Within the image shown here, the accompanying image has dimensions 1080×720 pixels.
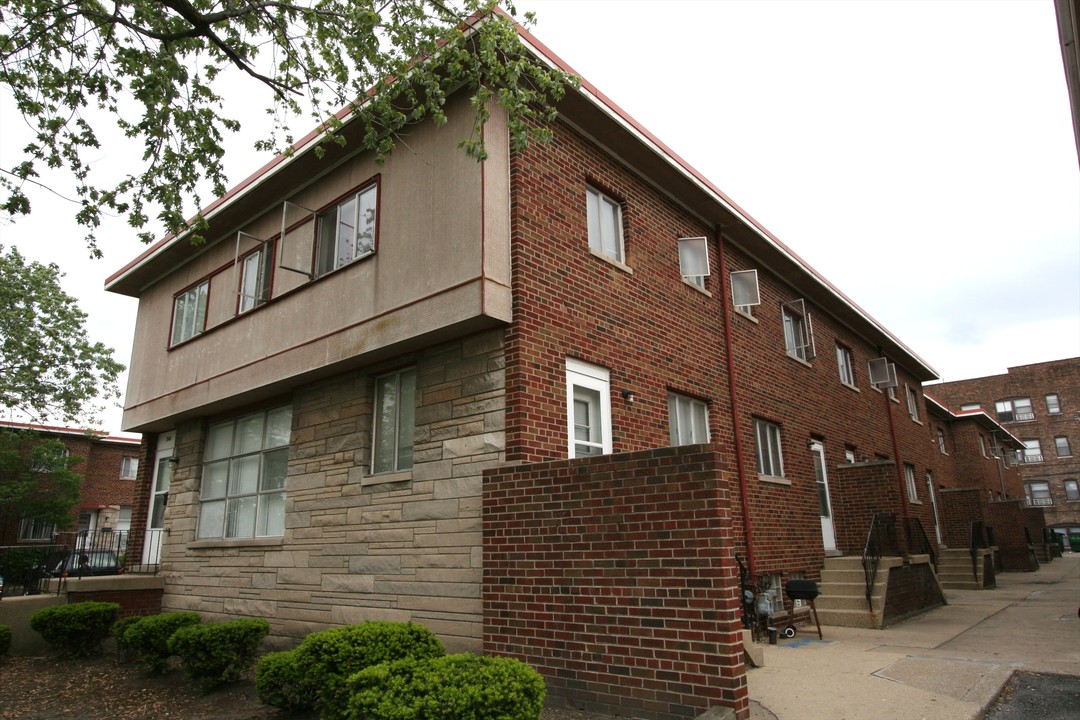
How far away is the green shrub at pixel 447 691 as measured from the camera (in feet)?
14.4

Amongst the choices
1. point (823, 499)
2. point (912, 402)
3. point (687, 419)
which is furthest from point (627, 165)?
point (912, 402)

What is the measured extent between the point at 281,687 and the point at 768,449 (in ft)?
28.8

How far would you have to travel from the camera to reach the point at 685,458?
19.1ft

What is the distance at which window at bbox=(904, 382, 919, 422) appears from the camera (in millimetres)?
Answer: 21516

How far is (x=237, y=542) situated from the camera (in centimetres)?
1091

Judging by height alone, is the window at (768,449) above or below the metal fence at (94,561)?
above

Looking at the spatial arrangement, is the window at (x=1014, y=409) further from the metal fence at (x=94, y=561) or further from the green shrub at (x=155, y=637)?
the green shrub at (x=155, y=637)

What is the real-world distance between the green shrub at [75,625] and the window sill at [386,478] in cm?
503

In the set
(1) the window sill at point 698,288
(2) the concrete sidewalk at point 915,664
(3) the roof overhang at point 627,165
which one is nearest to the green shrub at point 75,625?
(3) the roof overhang at point 627,165

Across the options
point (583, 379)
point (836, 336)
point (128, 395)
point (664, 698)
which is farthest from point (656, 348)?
point (128, 395)

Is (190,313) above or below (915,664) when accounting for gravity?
above

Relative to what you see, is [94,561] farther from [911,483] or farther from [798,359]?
[911,483]

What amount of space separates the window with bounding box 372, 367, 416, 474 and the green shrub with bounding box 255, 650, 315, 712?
278 centimetres

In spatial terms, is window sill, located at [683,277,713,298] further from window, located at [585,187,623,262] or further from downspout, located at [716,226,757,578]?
window, located at [585,187,623,262]
